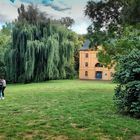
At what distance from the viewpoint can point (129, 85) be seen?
35.7 feet

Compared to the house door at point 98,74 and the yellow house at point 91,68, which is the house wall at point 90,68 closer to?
the yellow house at point 91,68

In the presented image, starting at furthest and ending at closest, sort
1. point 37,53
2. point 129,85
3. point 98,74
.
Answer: point 98,74 < point 37,53 < point 129,85

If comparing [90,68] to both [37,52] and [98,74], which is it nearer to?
[98,74]

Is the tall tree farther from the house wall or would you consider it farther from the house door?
the house door

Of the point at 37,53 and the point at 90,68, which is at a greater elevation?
the point at 37,53

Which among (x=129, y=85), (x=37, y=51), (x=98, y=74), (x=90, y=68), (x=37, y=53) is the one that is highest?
(x=37, y=51)

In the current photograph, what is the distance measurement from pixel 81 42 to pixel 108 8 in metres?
51.7

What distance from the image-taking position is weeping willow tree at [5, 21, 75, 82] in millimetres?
37250

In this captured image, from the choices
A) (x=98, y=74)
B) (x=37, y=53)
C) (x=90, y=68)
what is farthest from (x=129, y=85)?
(x=98, y=74)

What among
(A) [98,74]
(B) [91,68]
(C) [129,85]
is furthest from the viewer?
(A) [98,74]

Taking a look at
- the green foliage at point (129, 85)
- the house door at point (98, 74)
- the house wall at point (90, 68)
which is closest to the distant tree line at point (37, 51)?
the green foliage at point (129, 85)

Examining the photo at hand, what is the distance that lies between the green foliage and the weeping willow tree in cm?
2547

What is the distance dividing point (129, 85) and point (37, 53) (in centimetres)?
2738

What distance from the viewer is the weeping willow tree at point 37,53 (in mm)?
37250
